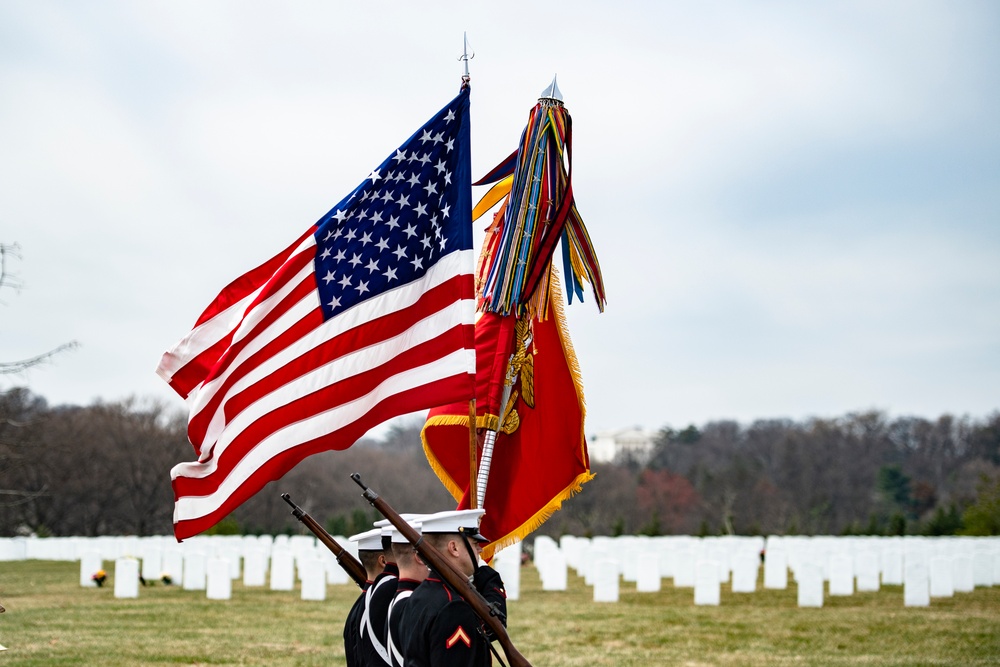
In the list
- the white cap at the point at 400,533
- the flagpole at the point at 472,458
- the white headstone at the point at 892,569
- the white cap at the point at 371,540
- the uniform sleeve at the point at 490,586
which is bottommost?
the white headstone at the point at 892,569

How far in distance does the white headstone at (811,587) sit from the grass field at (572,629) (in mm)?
200

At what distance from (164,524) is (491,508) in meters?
45.2

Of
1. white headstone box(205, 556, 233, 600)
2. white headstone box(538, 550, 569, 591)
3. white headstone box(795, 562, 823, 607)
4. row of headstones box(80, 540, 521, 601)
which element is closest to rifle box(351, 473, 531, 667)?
row of headstones box(80, 540, 521, 601)

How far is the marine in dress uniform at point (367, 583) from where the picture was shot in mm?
6172

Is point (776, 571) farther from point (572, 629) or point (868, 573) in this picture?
point (572, 629)

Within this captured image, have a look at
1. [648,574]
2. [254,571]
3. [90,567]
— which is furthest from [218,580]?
[648,574]

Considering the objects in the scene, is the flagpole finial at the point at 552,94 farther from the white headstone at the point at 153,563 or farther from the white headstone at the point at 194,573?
the white headstone at the point at 153,563

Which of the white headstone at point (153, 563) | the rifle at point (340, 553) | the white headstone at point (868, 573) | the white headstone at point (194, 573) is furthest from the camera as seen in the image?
the white headstone at point (153, 563)

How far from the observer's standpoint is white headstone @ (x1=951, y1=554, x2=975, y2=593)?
70.8 ft

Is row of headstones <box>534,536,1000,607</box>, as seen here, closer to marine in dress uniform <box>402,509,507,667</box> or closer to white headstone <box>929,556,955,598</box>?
white headstone <box>929,556,955,598</box>

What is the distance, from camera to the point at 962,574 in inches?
855

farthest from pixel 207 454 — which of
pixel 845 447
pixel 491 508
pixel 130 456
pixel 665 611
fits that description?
pixel 845 447

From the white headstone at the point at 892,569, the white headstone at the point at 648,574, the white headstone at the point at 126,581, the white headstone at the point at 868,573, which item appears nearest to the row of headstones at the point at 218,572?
the white headstone at the point at 126,581

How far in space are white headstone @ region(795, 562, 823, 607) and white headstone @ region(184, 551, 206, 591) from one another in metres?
11.3
